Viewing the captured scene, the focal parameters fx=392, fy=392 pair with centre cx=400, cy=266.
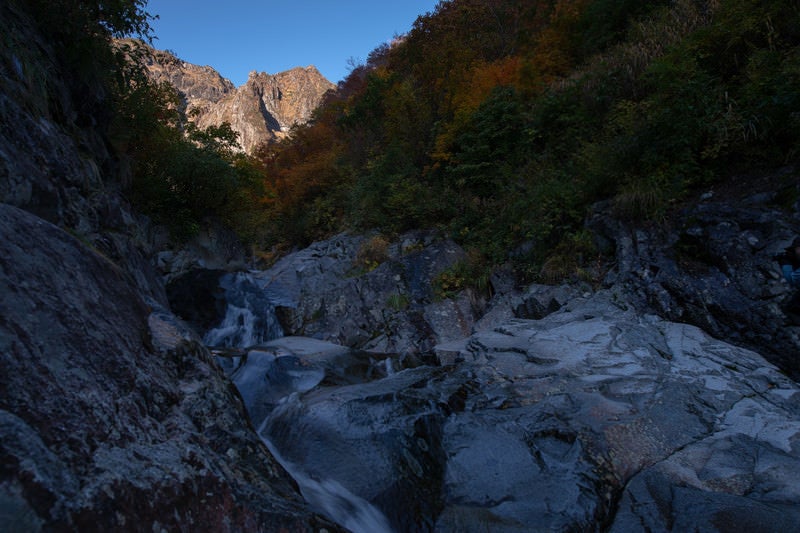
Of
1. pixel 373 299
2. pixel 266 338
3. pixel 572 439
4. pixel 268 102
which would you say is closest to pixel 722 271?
pixel 572 439

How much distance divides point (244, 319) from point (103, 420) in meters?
8.02

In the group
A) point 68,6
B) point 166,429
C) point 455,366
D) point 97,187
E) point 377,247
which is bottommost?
point 455,366

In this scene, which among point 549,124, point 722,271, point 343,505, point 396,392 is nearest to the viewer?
point 343,505

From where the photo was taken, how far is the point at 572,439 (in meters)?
3.67

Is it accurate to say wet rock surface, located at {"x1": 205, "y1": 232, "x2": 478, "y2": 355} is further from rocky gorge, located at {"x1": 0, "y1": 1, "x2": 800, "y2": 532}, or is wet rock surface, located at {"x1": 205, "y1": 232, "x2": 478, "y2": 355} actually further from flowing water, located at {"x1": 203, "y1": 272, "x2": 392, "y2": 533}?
rocky gorge, located at {"x1": 0, "y1": 1, "x2": 800, "y2": 532}

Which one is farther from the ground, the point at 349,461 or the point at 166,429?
the point at 166,429

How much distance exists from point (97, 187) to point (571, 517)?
7.61 metres

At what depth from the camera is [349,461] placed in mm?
3504

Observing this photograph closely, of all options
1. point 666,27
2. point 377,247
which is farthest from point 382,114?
point 666,27

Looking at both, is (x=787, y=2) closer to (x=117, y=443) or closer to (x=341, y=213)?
(x=117, y=443)

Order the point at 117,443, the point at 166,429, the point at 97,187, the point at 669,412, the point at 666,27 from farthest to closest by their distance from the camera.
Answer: the point at 666,27 < the point at 97,187 < the point at 669,412 < the point at 166,429 < the point at 117,443

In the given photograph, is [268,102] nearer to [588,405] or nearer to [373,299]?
[373,299]

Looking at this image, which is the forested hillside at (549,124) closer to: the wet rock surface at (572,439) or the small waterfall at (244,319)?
the wet rock surface at (572,439)

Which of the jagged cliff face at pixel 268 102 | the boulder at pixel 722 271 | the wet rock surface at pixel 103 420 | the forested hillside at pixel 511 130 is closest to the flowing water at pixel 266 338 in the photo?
the wet rock surface at pixel 103 420
